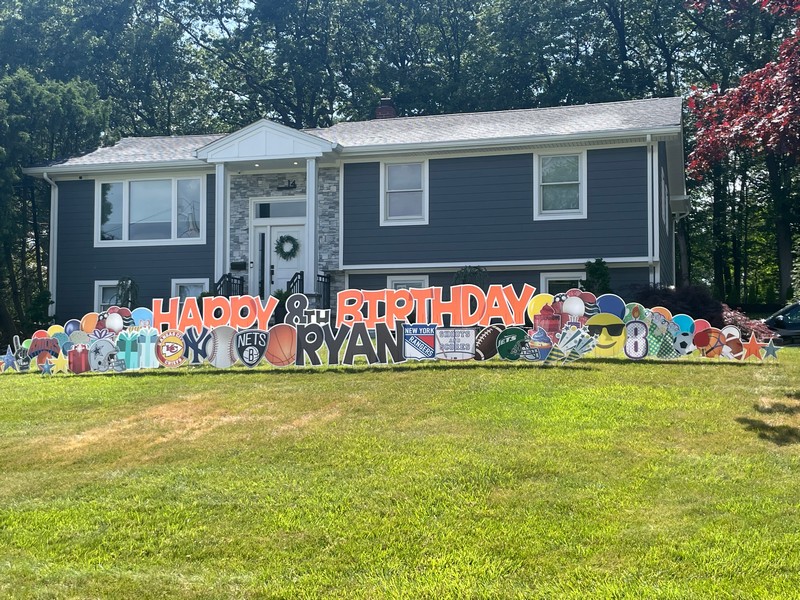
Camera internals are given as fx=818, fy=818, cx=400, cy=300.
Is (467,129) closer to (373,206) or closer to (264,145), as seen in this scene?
(373,206)

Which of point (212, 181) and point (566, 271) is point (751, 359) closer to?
point (566, 271)

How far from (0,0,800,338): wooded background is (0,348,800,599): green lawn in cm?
2115

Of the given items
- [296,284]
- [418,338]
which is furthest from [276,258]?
[418,338]

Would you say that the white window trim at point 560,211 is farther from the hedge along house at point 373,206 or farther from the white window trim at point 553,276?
the white window trim at point 553,276

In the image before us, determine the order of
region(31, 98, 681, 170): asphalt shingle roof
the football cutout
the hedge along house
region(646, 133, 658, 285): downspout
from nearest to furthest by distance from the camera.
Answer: the football cutout, region(646, 133, 658, 285): downspout, the hedge along house, region(31, 98, 681, 170): asphalt shingle roof

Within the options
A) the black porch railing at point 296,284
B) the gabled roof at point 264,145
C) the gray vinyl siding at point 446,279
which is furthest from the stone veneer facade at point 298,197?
the gabled roof at point 264,145

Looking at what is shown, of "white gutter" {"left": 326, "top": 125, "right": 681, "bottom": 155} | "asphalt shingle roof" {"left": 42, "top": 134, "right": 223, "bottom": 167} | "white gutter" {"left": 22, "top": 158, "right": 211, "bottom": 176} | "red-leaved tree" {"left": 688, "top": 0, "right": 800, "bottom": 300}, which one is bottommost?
"red-leaved tree" {"left": 688, "top": 0, "right": 800, "bottom": 300}

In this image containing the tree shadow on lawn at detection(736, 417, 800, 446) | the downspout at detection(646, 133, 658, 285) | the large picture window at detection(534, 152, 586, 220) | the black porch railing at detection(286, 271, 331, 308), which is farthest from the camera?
the black porch railing at detection(286, 271, 331, 308)

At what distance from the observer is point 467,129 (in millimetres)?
18078

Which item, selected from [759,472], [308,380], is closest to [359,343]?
[308,380]

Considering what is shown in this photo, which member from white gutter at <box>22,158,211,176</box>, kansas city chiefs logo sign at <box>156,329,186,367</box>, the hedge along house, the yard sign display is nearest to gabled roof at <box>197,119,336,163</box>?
the hedge along house

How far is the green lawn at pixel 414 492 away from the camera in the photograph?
4637mm

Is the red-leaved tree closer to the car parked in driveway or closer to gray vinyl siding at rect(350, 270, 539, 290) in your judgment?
gray vinyl siding at rect(350, 270, 539, 290)

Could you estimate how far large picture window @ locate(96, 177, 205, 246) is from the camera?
61.9 feet
